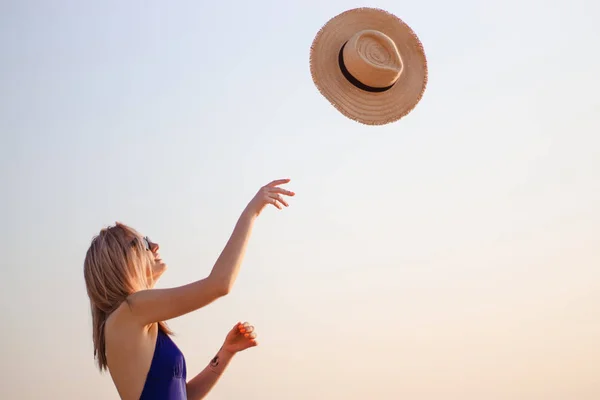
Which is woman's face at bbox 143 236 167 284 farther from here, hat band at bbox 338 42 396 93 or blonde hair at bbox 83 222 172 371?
hat band at bbox 338 42 396 93

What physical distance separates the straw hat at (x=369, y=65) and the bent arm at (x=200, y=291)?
8.82 ft

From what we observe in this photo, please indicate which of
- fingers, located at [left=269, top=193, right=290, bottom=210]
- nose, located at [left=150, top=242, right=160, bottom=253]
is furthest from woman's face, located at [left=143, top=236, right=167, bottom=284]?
fingers, located at [left=269, top=193, right=290, bottom=210]

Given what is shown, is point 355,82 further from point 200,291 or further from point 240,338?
point 200,291

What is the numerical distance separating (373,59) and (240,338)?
2984mm

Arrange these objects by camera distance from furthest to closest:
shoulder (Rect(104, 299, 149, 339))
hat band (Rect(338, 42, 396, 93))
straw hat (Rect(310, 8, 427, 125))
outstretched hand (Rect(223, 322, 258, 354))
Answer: hat band (Rect(338, 42, 396, 93)), straw hat (Rect(310, 8, 427, 125)), outstretched hand (Rect(223, 322, 258, 354)), shoulder (Rect(104, 299, 149, 339))

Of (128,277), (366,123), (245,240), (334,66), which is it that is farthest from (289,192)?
(334,66)

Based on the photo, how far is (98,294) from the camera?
12.6 feet

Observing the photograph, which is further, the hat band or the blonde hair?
the hat band

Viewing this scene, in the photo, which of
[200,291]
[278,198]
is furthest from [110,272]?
[278,198]

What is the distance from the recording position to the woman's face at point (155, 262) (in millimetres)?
4051

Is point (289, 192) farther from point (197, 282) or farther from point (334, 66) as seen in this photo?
point (334, 66)

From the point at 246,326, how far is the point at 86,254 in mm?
941

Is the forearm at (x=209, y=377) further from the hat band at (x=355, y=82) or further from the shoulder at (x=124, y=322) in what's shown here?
the hat band at (x=355, y=82)

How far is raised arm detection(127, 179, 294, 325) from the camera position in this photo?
3562mm
